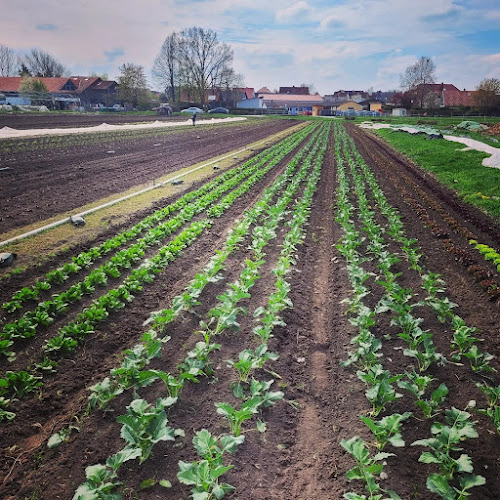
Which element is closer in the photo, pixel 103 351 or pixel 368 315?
pixel 103 351

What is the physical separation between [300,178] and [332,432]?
12.3 metres

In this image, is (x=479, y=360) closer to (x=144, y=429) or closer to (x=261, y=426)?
(x=261, y=426)

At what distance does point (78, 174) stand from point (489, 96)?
76971 mm

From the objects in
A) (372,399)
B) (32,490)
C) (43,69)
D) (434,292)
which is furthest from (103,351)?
(43,69)

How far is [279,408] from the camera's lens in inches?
155

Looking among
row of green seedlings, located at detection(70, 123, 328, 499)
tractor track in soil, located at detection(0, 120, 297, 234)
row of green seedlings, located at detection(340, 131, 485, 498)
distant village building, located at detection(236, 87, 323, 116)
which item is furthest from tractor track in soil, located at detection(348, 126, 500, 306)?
distant village building, located at detection(236, 87, 323, 116)

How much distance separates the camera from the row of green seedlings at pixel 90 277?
15.6 feet

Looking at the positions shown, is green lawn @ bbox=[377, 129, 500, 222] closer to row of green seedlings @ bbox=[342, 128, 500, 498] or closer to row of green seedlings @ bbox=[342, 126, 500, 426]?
row of green seedlings @ bbox=[342, 126, 500, 426]

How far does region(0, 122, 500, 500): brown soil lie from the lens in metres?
3.12

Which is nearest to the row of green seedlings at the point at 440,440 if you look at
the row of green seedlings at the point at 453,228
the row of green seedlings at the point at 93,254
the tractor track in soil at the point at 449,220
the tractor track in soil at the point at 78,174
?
the tractor track in soil at the point at 449,220

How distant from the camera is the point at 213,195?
1181cm

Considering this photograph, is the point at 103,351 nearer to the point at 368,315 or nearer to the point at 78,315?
the point at 78,315

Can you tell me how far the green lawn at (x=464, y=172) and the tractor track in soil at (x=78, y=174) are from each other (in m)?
11.2

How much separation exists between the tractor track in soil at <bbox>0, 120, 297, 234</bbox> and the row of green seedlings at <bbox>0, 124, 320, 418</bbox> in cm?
408
